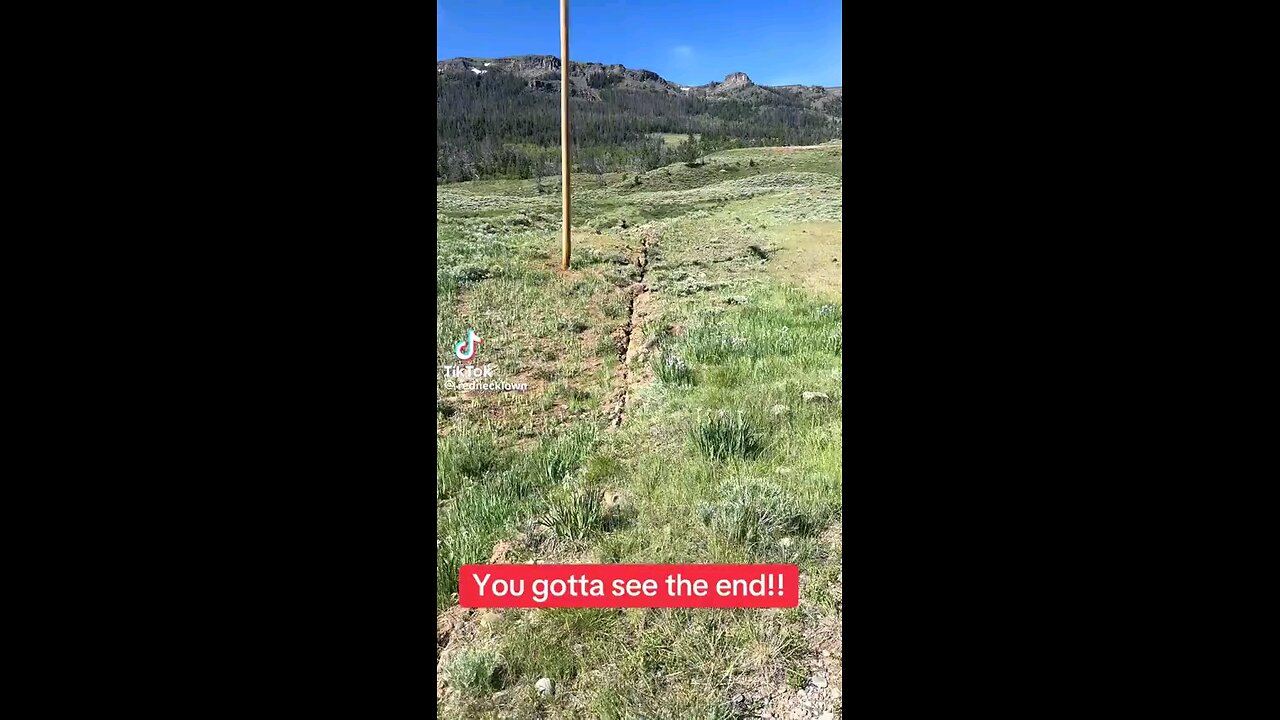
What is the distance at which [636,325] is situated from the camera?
3635 mm

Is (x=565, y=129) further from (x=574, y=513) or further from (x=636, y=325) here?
(x=574, y=513)

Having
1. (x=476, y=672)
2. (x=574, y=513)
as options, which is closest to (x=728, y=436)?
(x=574, y=513)

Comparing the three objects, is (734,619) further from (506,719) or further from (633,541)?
(506,719)

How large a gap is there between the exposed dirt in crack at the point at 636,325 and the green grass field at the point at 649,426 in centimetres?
1

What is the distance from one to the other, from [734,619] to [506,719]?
1.06 metres

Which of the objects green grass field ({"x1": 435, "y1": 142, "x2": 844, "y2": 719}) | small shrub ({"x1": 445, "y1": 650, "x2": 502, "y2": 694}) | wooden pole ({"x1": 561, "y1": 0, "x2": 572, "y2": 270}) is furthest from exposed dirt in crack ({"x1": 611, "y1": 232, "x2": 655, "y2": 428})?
small shrub ({"x1": 445, "y1": 650, "x2": 502, "y2": 694})

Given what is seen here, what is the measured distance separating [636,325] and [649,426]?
659mm

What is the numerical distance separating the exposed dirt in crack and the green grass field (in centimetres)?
1

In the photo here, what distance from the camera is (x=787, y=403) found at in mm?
3312

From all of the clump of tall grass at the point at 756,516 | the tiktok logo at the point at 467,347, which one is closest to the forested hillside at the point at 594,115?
the tiktok logo at the point at 467,347

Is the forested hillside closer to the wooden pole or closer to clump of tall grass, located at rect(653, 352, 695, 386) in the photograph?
the wooden pole

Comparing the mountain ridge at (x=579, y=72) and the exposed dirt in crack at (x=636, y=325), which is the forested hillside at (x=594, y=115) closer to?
the mountain ridge at (x=579, y=72)

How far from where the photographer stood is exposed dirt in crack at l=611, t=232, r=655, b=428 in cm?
353

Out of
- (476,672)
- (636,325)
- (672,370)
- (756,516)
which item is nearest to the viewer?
(476,672)
